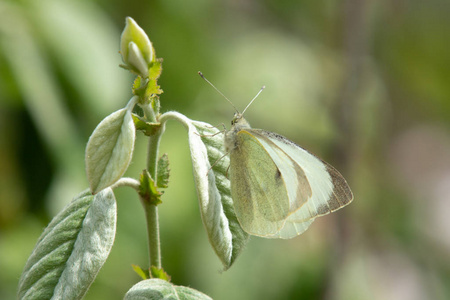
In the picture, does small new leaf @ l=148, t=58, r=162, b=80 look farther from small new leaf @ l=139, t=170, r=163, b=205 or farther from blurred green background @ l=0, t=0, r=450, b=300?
blurred green background @ l=0, t=0, r=450, b=300

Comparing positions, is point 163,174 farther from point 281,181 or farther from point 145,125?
point 281,181

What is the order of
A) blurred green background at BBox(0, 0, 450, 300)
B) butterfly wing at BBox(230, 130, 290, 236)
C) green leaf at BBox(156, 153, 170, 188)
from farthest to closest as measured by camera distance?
blurred green background at BBox(0, 0, 450, 300)
butterfly wing at BBox(230, 130, 290, 236)
green leaf at BBox(156, 153, 170, 188)

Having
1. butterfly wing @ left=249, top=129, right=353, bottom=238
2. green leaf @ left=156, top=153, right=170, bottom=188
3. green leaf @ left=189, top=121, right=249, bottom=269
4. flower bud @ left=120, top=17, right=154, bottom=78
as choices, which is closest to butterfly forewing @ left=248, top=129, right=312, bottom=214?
butterfly wing @ left=249, top=129, right=353, bottom=238

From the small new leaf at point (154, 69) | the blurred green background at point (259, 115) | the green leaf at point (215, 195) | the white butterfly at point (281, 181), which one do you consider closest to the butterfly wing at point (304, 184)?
the white butterfly at point (281, 181)

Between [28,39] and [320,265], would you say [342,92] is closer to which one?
[320,265]

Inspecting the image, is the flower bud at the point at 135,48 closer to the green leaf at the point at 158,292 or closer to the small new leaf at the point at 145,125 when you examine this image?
the small new leaf at the point at 145,125

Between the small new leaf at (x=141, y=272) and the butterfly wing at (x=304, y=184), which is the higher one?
the butterfly wing at (x=304, y=184)

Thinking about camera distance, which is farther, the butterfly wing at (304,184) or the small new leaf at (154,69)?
the butterfly wing at (304,184)

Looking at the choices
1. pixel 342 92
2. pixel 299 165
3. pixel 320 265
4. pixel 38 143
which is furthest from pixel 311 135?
pixel 299 165
